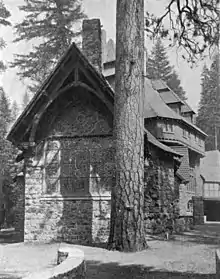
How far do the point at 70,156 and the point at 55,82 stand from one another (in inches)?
105

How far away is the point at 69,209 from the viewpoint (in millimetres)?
14562

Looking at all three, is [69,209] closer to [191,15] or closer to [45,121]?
[45,121]

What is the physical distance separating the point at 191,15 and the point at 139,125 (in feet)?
14.6

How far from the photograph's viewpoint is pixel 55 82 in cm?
1463

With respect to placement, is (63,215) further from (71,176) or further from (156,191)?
(156,191)

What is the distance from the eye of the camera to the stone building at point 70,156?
46.8 feet

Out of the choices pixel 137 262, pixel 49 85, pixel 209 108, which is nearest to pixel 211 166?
pixel 209 108

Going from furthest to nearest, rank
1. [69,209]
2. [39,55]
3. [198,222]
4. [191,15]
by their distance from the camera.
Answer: [39,55] < [198,222] < [69,209] < [191,15]

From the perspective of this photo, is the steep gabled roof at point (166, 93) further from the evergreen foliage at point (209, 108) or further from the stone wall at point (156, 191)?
the evergreen foliage at point (209, 108)

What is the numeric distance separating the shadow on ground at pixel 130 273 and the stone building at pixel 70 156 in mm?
5640

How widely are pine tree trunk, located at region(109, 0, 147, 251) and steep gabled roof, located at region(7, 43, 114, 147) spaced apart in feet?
11.1

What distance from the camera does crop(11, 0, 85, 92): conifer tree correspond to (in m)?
22.4

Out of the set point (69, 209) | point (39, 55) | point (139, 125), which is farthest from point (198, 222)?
point (139, 125)

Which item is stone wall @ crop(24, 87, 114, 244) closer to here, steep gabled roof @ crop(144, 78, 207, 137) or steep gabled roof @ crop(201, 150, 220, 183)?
steep gabled roof @ crop(144, 78, 207, 137)
